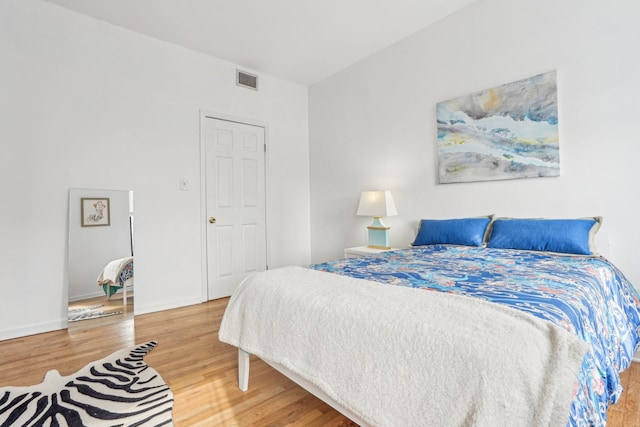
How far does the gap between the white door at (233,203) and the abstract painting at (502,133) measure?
2156 mm

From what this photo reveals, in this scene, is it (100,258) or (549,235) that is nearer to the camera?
(549,235)

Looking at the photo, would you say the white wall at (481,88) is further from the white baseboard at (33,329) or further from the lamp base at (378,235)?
the white baseboard at (33,329)

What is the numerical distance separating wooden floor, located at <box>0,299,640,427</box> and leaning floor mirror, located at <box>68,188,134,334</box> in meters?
0.07

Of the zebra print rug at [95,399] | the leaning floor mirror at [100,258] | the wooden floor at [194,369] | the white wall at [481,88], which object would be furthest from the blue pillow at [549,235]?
the leaning floor mirror at [100,258]

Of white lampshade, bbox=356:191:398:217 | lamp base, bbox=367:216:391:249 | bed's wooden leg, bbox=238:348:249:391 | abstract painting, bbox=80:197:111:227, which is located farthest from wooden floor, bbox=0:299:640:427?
white lampshade, bbox=356:191:398:217

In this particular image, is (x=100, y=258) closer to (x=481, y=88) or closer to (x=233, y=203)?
Answer: (x=233, y=203)

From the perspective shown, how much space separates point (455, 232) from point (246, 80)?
9.65 ft

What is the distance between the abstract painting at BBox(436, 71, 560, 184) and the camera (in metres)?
2.42


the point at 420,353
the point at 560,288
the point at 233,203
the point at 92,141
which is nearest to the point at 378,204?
the point at 233,203

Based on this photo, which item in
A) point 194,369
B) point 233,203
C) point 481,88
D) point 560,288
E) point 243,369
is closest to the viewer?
point 560,288

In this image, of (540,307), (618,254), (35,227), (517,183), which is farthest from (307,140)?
(540,307)

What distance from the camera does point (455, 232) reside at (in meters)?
2.61

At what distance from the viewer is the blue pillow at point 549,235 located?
2.04 meters

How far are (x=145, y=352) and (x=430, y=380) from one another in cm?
208
